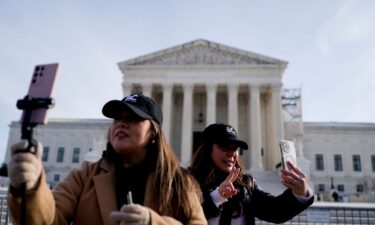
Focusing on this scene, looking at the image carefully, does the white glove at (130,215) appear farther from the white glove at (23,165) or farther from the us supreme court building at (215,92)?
the us supreme court building at (215,92)

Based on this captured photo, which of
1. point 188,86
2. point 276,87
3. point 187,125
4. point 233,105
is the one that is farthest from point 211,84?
point 276,87

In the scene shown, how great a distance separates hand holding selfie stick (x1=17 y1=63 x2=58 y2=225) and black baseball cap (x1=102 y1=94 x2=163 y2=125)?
0.79 m

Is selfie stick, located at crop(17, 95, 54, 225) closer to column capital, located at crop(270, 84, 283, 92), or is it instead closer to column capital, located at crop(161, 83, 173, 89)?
column capital, located at crop(161, 83, 173, 89)

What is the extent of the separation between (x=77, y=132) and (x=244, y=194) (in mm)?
56403

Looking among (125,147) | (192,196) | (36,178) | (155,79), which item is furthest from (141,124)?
(155,79)

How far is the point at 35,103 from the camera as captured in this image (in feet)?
5.05

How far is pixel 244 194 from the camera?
3533 mm

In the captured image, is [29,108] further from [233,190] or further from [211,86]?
[211,86]

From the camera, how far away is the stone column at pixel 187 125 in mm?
37344

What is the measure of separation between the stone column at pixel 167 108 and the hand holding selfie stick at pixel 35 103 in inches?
1434

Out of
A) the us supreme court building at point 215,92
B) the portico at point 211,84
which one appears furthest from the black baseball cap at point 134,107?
the portico at point 211,84

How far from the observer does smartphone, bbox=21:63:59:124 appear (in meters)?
1.53

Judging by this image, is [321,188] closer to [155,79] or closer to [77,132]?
[155,79]

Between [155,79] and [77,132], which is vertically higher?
[155,79]
